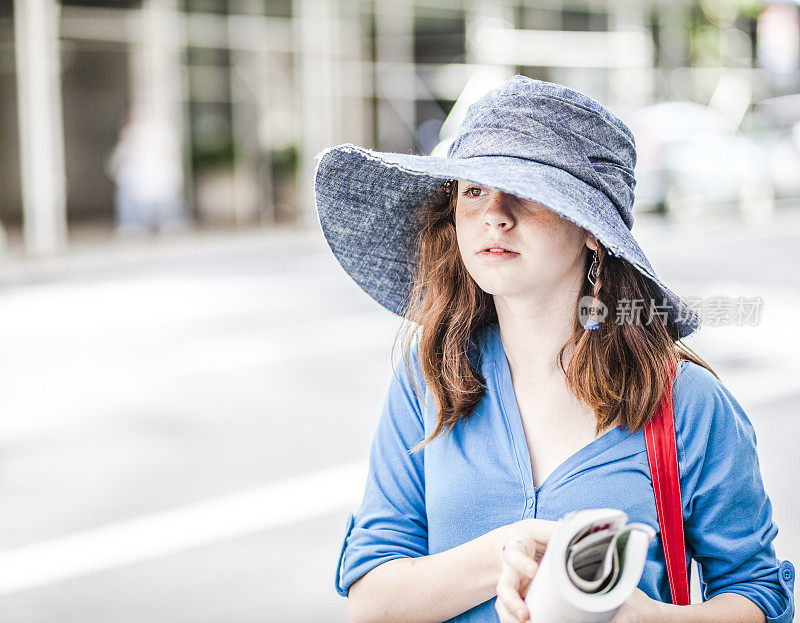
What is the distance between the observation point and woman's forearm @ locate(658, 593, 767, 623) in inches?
67.2

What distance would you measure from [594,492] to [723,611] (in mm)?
297

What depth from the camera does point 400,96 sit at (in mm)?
21156

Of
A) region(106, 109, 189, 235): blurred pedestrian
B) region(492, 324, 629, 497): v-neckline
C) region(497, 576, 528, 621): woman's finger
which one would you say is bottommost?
region(497, 576, 528, 621): woman's finger

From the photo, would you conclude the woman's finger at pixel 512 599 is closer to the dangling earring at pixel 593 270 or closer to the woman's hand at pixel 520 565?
the woman's hand at pixel 520 565

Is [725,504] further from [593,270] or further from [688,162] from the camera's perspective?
[688,162]

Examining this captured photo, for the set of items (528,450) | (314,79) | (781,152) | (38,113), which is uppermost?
(314,79)

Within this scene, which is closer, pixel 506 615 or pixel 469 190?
pixel 506 615

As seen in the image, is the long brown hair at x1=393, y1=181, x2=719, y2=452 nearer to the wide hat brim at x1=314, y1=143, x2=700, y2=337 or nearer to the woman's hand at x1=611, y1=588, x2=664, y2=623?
the wide hat brim at x1=314, y1=143, x2=700, y2=337

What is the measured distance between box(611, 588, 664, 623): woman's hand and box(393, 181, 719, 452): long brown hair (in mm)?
305

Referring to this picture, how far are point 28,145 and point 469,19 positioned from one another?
9824 mm

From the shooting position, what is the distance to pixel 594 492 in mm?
1771

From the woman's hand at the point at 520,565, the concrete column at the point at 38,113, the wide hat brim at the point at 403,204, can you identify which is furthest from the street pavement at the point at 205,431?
the concrete column at the point at 38,113

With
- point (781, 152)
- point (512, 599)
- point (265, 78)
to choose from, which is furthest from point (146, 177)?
point (512, 599)

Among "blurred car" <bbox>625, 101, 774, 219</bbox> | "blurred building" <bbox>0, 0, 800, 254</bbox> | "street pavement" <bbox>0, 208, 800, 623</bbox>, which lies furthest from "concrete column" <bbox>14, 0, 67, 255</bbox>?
"blurred car" <bbox>625, 101, 774, 219</bbox>
